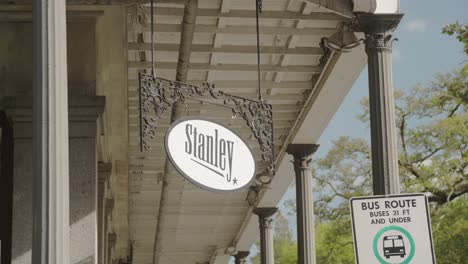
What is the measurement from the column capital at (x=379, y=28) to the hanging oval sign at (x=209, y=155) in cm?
331

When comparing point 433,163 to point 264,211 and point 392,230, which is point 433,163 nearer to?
point 264,211

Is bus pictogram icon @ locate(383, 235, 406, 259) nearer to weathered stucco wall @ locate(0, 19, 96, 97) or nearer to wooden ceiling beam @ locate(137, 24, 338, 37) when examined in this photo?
weathered stucco wall @ locate(0, 19, 96, 97)

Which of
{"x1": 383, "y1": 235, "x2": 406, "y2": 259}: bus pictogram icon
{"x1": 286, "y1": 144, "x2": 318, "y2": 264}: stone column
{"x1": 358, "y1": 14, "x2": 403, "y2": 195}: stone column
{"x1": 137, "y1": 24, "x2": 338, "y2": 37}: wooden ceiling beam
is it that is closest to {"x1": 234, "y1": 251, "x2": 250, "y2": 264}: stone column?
{"x1": 286, "y1": 144, "x2": 318, "y2": 264}: stone column

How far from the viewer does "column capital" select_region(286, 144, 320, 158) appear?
72.3ft

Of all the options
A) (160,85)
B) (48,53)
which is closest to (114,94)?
(160,85)

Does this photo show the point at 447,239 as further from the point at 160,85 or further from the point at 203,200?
the point at 160,85

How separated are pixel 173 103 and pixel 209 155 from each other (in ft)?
4.74

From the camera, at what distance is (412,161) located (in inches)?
1476

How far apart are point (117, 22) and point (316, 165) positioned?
30621 millimetres

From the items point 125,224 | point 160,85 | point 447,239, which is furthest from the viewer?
point 447,239

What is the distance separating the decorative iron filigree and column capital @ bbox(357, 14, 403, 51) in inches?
80.2

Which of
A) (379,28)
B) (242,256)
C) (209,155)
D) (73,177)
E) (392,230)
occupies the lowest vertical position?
(392,230)

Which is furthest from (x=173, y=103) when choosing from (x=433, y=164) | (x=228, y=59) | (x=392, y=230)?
(x=433, y=164)

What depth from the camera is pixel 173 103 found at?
1164 centimetres
